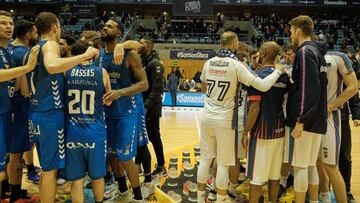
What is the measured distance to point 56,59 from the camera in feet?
11.3

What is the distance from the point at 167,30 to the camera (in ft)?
81.6

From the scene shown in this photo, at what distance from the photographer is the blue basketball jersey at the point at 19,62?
14.4 ft

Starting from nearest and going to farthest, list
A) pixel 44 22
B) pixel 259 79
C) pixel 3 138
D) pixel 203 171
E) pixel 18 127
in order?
pixel 44 22
pixel 3 138
pixel 259 79
pixel 203 171
pixel 18 127

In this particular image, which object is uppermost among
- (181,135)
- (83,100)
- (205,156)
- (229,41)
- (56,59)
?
(229,41)

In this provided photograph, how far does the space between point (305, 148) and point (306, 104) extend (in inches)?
20.6

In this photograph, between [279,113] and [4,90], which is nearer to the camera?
[4,90]

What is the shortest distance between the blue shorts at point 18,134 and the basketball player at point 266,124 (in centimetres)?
262

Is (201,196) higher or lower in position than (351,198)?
higher

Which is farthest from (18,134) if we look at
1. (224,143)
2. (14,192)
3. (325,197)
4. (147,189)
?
(325,197)

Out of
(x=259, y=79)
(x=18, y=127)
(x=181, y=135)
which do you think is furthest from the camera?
(x=181, y=135)

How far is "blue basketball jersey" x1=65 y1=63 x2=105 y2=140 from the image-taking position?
3682 millimetres

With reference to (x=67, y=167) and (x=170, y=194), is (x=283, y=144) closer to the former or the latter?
(x=170, y=194)

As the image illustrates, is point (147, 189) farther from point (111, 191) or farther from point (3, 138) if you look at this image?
point (3, 138)

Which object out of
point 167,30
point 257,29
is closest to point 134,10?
point 167,30
